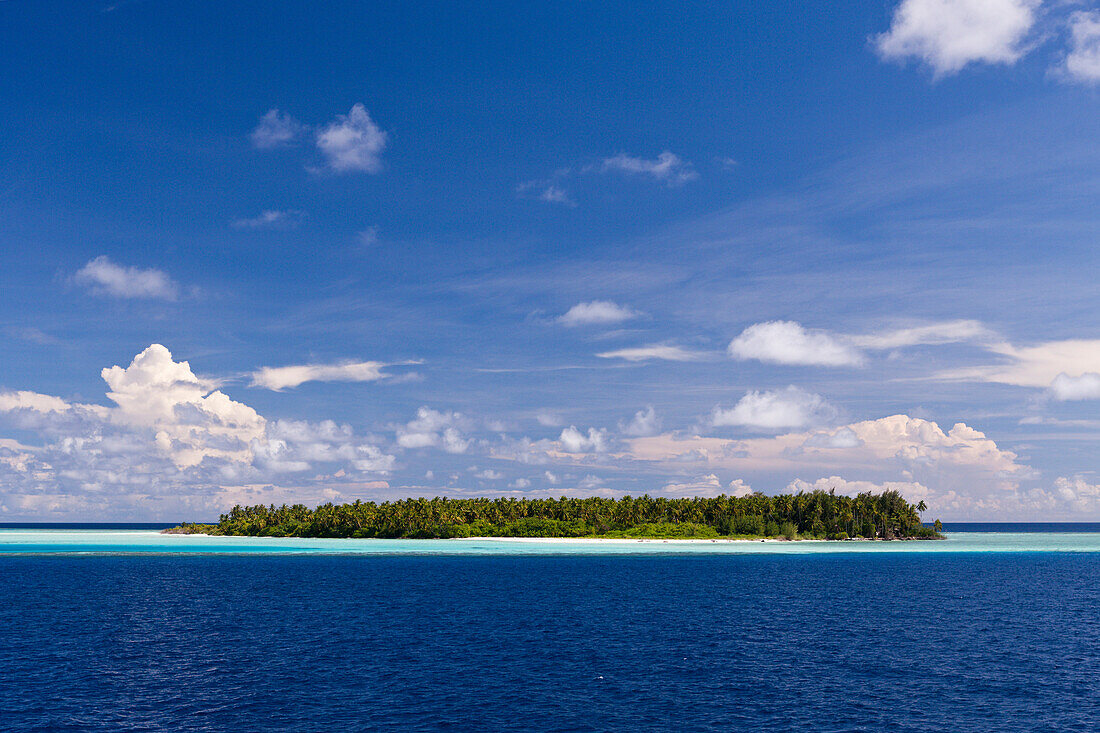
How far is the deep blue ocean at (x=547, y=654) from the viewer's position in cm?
4241

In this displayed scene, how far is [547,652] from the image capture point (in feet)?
195

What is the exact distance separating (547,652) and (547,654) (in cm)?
76

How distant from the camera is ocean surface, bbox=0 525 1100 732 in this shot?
42500 mm

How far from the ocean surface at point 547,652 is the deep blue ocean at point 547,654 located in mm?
254

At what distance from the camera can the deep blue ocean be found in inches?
1670

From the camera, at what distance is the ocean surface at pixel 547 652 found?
42.5 meters

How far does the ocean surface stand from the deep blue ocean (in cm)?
25

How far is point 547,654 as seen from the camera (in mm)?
58719

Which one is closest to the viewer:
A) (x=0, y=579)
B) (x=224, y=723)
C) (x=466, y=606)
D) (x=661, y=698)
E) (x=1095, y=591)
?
(x=224, y=723)

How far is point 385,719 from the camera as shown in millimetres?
41219

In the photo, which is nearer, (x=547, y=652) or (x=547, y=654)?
(x=547, y=654)

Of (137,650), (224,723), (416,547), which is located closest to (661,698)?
(224,723)

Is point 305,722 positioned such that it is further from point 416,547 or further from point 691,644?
point 416,547

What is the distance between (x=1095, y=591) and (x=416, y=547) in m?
144
